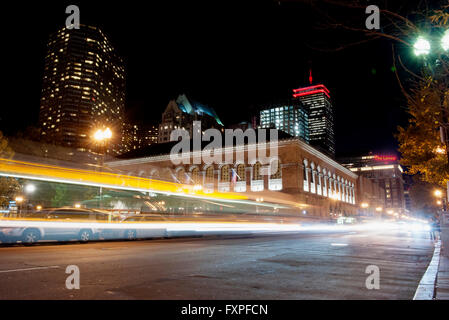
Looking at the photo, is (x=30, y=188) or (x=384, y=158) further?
(x=384, y=158)

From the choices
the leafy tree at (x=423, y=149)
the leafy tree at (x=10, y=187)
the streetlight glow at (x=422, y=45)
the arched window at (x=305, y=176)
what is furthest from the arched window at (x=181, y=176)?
the arched window at (x=305, y=176)

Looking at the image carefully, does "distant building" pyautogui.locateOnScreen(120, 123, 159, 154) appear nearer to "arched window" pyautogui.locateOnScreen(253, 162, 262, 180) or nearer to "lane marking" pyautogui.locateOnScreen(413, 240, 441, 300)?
"arched window" pyautogui.locateOnScreen(253, 162, 262, 180)

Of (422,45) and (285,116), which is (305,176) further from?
A: (285,116)

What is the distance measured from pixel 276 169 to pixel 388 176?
13955 cm

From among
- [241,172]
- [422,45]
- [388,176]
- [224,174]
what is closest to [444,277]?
[422,45]

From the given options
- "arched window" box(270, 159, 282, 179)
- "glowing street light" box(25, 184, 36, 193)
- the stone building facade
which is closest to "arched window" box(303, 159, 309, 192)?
the stone building facade

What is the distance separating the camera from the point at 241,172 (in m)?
59.7

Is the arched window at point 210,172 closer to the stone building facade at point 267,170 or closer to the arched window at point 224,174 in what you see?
the stone building facade at point 267,170

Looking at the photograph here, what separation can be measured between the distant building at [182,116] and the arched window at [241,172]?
267ft

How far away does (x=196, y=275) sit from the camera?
649 cm

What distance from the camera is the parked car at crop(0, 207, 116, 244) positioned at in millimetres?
13804

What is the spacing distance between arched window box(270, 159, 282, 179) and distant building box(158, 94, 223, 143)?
A: 85.2 metres

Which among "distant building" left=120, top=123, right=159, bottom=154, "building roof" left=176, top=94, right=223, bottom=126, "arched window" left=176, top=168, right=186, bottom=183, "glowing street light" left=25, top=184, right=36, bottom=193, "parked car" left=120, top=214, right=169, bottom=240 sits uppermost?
"building roof" left=176, top=94, right=223, bottom=126
